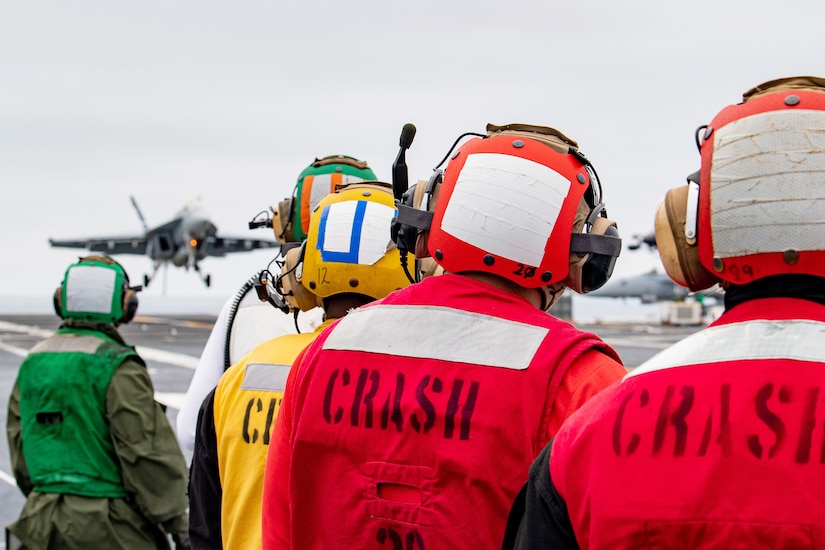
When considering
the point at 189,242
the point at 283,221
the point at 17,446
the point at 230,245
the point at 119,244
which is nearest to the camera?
the point at 283,221

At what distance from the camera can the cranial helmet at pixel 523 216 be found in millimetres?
2438

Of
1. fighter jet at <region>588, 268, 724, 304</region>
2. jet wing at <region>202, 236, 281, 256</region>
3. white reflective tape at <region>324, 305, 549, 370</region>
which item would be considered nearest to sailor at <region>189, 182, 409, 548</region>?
white reflective tape at <region>324, 305, 549, 370</region>

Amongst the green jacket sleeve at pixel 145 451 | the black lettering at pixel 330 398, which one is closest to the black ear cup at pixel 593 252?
the black lettering at pixel 330 398

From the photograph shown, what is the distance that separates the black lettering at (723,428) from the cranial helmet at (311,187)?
118 inches

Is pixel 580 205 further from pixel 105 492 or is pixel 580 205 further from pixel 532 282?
pixel 105 492

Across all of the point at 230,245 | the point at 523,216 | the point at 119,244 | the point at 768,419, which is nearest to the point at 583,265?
the point at 523,216

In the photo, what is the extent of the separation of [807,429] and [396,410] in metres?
0.99

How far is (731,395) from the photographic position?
1704 millimetres

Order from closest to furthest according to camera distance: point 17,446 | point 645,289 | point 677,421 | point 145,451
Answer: point 677,421 < point 145,451 < point 17,446 < point 645,289

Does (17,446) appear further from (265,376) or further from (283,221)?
(265,376)

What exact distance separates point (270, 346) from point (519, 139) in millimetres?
1383

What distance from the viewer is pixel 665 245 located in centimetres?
198

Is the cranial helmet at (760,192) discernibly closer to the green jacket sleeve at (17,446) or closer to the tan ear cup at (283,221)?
the tan ear cup at (283,221)

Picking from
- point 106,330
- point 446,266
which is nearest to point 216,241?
point 106,330
